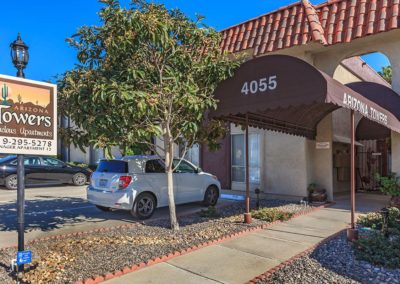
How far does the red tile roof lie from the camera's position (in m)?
8.88

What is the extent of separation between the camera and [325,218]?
26.5ft

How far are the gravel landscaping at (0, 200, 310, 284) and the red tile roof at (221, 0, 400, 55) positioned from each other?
5500 millimetres

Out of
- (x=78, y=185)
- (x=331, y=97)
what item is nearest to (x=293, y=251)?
(x=331, y=97)

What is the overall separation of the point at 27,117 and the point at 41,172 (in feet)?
41.0

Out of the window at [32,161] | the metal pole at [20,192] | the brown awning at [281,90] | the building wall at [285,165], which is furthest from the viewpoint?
the window at [32,161]

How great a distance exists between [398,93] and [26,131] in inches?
379

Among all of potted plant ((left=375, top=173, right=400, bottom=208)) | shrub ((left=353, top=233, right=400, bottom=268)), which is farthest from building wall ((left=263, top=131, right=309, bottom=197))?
shrub ((left=353, top=233, right=400, bottom=268))

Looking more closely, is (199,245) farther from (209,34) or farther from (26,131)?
(209,34)

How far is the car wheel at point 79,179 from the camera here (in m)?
17.1

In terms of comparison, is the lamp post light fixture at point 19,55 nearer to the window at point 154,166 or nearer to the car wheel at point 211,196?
the window at point 154,166

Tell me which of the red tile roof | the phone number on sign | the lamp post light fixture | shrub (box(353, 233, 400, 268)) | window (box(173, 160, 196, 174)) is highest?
the red tile roof

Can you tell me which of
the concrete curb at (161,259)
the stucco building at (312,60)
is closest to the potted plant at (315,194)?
the stucco building at (312,60)

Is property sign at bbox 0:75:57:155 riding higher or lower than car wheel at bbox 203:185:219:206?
higher

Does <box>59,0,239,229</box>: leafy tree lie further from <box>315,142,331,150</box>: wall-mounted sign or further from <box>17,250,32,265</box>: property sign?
<box>315,142,331,150</box>: wall-mounted sign
